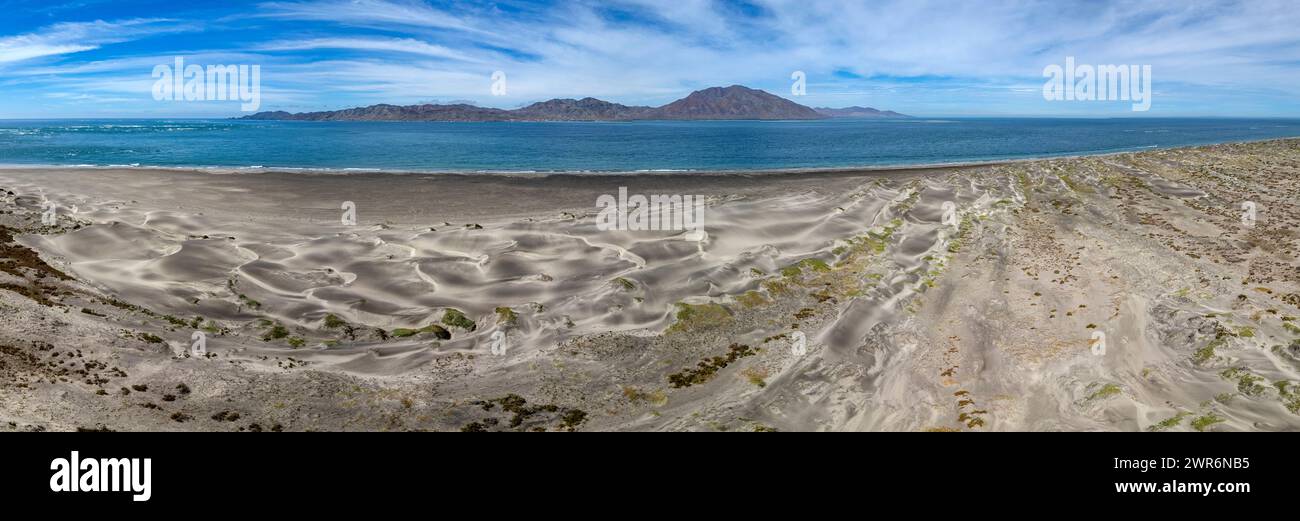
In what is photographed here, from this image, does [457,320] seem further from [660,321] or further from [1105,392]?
[1105,392]

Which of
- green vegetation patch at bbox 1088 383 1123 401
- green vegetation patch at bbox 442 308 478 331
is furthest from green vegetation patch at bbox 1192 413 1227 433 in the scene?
green vegetation patch at bbox 442 308 478 331

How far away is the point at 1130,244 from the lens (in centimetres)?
2359

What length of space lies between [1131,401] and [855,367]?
481cm

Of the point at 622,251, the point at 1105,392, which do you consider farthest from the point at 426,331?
the point at 1105,392

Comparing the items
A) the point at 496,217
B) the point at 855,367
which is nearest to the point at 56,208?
the point at 496,217

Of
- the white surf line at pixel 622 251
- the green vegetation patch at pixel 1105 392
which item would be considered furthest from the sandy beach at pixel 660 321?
the white surf line at pixel 622 251

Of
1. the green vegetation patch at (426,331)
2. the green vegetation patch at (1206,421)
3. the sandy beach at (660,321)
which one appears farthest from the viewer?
the green vegetation patch at (426,331)

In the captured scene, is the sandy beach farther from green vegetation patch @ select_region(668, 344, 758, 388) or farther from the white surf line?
the white surf line

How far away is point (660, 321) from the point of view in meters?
16.4

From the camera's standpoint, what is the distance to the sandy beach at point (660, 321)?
36.8 feet

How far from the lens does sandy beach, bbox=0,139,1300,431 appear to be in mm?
11203

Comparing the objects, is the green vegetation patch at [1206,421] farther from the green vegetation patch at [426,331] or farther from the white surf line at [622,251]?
the green vegetation patch at [426,331]
